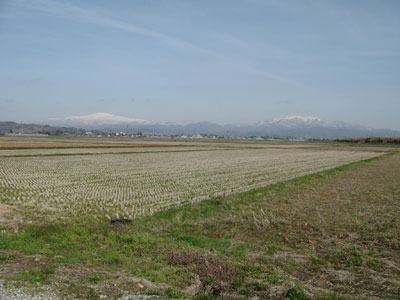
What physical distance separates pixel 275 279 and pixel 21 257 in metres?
5.60

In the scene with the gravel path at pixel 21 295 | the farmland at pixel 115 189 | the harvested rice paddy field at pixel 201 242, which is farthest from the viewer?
the farmland at pixel 115 189

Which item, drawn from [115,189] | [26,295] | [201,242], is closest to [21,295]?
[26,295]

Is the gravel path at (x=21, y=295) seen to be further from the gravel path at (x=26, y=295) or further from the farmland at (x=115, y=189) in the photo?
the farmland at (x=115, y=189)

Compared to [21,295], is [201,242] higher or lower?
lower

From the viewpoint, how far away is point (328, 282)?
666 cm

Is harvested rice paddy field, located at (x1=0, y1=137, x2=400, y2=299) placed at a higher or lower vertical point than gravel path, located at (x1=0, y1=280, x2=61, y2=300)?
lower

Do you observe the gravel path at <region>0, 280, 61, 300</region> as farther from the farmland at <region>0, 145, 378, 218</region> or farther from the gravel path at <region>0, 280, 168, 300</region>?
the farmland at <region>0, 145, 378, 218</region>

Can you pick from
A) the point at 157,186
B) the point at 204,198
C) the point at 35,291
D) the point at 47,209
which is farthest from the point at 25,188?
the point at 35,291

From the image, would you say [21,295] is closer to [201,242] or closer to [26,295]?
[26,295]

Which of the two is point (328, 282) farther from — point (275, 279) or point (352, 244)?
point (352, 244)

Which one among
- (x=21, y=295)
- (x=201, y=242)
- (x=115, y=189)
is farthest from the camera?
(x=115, y=189)

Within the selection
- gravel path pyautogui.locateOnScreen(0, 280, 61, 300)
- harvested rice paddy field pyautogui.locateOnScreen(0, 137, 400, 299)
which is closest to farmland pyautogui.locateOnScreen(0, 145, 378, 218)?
harvested rice paddy field pyautogui.locateOnScreen(0, 137, 400, 299)

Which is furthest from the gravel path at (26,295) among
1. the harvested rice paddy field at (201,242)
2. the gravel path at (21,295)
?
the harvested rice paddy field at (201,242)

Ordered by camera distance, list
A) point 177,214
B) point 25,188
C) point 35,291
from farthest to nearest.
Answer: point 25,188, point 177,214, point 35,291
